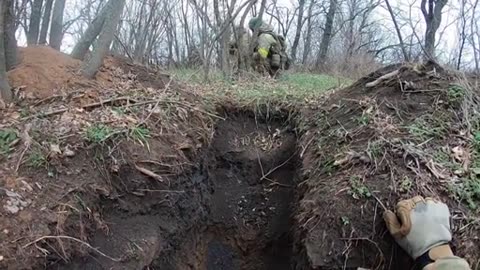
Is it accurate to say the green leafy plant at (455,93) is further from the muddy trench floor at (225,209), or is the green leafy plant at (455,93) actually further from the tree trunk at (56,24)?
the tree trunk at (56,24)

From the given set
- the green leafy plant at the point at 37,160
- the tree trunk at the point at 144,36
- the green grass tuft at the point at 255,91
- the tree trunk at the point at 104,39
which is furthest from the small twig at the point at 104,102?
the tree trunk at the point at 144,36

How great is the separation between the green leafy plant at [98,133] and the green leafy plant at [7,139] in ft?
1.58

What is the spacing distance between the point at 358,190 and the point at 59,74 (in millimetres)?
2699

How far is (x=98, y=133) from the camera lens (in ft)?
10.4

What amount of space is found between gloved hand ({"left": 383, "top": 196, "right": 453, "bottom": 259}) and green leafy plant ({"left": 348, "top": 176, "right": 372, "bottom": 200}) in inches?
8.0

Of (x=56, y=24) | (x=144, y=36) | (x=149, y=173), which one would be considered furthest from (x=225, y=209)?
(x=144, y=36)

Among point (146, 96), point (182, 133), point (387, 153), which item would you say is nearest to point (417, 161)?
point (387, 153)

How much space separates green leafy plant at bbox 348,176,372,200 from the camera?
9.53 ft

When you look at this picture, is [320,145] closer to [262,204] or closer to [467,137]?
[262,204]

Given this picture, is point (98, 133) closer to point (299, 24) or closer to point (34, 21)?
point (34, 21)

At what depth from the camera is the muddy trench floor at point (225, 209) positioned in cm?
311

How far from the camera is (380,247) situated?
9.12 ft

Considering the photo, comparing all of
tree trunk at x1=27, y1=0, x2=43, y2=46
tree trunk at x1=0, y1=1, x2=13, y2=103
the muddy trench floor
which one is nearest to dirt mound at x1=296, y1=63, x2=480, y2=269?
the muddy trench floor

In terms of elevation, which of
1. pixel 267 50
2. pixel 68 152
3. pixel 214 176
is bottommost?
pixel 214 176
